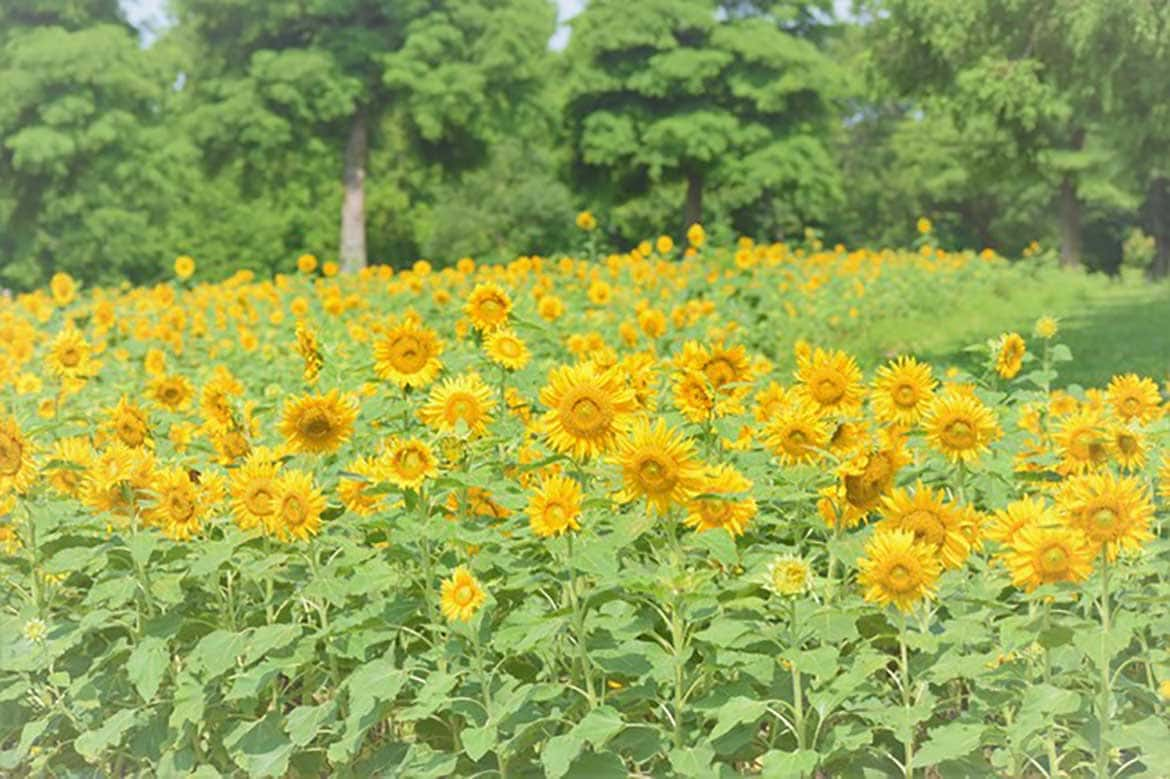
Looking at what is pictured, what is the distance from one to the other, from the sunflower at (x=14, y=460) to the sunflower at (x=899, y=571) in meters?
2.15

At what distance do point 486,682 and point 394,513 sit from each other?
18.7 inches

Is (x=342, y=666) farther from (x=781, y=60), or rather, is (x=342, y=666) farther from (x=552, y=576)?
(x=781, y=60)

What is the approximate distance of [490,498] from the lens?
3477 millimetres

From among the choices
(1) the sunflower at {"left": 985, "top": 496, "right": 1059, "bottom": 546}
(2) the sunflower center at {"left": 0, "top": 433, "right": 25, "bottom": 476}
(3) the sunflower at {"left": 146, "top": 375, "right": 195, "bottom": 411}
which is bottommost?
(3) the sunflower at {"left": 146, "top": 375, "right": 195, "bottom": 411}

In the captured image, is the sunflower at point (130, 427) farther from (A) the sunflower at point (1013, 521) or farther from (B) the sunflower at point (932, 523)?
(A) the sunflower at point (1013, 521)

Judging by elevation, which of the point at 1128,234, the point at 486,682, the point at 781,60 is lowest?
the point at 1128,234

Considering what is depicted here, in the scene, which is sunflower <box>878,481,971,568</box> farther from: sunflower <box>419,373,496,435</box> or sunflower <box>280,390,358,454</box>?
sunflower <box>280,390,358,454</box>

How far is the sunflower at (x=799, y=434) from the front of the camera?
317 cm

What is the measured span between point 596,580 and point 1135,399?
68.4 inches

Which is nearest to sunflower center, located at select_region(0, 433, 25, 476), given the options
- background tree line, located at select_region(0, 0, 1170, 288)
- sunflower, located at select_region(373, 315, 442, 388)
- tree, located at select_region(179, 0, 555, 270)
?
sunflower, located at select_region(373, 315, 442, 388)

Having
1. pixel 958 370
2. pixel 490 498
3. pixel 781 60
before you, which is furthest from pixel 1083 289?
pixel 490 498

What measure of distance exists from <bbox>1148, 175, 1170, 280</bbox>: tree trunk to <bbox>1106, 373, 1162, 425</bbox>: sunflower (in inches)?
1512

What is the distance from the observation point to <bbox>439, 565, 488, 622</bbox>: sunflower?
2902 millimetres

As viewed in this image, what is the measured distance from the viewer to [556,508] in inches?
112
